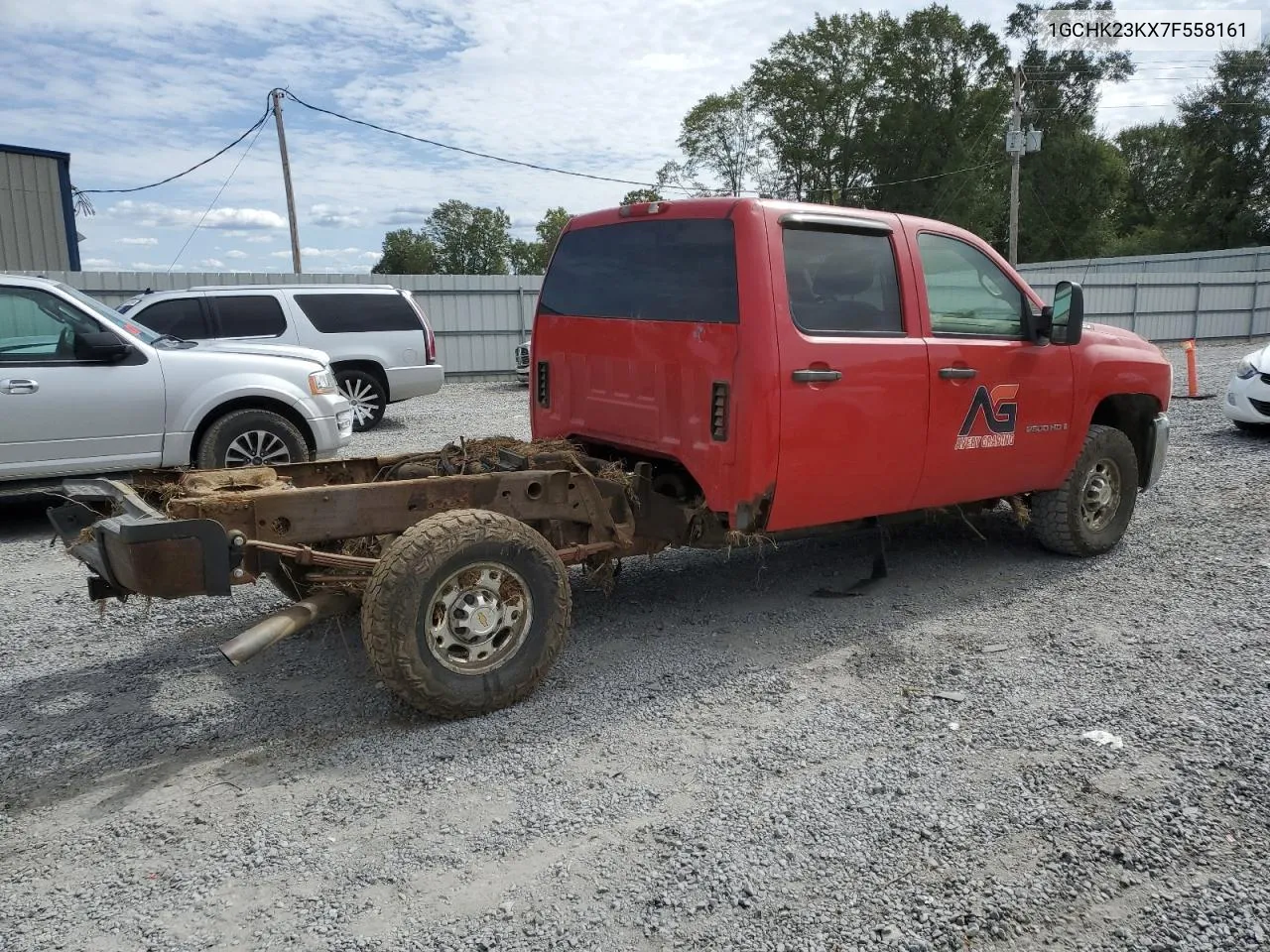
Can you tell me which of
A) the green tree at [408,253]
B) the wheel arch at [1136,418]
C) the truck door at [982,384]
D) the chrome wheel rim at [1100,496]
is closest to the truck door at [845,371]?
the truck door at [982,384]

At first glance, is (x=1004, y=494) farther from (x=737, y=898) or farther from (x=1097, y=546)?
(x=737, y=898)

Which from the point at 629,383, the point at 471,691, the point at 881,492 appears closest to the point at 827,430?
the point at 881,492

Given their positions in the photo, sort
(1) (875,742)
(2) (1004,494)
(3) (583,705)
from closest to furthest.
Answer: (1) (875,742)
(3) (583,705)
(2) (1004,494)

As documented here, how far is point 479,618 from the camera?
3.89 metres

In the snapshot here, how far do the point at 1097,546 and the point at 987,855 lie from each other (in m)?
3.87

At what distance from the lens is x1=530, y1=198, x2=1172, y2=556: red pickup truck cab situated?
4438 mm

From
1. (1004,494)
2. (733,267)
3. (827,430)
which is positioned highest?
(733,267)

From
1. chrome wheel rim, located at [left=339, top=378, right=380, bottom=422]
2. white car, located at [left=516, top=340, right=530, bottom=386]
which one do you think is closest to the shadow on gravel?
chrome wheel rim, located at [left=339, top=378, right=380, bottom=422]

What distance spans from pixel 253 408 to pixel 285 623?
4608mm

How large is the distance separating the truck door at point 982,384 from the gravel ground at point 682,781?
0.73 metres

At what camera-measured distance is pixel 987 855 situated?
2.98 meters

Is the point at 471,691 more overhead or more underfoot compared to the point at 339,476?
more underfoot

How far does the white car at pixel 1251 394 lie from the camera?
34.4 ft

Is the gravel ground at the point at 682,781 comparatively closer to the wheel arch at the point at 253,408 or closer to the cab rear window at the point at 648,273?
the cab rear window at the point at 648,273
